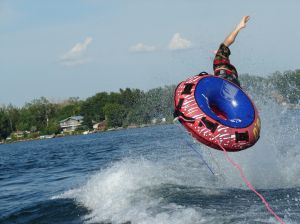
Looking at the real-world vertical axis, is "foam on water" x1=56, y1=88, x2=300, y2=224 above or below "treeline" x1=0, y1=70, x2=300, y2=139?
below

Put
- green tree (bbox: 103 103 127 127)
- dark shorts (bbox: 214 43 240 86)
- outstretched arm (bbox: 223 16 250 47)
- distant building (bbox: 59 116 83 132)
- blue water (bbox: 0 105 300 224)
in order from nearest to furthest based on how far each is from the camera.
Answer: blue water (bbox: 0 105 300 224)
dark shorts (bbox: 214 43 240 86)
outstretched arm (bbox: 223 16 250 47)
green tree (bbox: 103 103 127 127)
distant building (bbox: 59 116 83 132)

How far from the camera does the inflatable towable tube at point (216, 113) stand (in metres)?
8.34

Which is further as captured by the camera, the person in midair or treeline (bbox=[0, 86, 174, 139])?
treeline (bbox=[0, 86, 174, 139])

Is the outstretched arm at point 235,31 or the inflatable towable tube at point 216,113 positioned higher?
the outstretched arm at point 235,31

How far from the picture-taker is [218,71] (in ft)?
32.8

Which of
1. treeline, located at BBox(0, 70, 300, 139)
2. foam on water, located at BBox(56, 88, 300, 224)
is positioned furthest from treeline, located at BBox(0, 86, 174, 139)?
foam on water, located at BBox(56, 88, 300, 224)

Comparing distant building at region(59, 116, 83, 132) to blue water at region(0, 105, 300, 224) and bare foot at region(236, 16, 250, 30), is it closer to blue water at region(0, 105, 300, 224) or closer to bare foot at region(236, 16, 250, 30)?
blue water at region(0, 105, 300, 224)

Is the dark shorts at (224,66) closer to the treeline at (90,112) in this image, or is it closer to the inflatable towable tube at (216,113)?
the inflatable towable tube at (216,113)

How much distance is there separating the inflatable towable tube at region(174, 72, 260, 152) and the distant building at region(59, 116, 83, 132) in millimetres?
98789

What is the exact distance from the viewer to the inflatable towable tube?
8.34m

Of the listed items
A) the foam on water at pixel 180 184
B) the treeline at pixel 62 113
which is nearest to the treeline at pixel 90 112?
the treeline at pixel 62 113

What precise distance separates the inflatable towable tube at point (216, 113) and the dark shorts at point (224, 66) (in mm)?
626

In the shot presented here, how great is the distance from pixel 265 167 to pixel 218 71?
2.58 metres

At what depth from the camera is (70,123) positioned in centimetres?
11019
